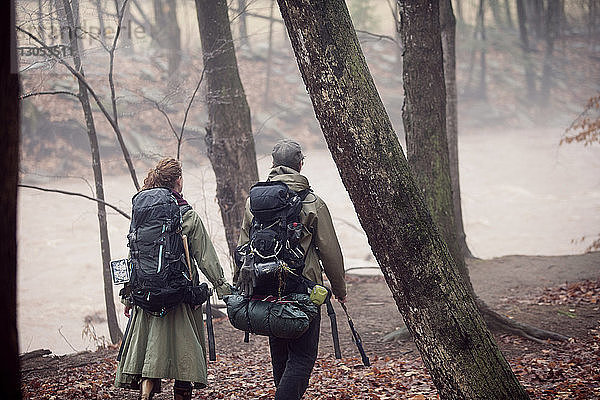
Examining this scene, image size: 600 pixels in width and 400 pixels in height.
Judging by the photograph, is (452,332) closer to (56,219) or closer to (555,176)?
(56,219)

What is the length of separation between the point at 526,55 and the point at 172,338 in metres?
35.5

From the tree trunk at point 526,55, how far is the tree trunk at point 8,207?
34376mm

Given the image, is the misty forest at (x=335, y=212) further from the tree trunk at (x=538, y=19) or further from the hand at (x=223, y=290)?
the tree trunk at (x=538, y=19)

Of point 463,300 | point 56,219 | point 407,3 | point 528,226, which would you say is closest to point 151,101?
point 407,3

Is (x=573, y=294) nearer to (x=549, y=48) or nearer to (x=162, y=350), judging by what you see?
(x=162, y=350)

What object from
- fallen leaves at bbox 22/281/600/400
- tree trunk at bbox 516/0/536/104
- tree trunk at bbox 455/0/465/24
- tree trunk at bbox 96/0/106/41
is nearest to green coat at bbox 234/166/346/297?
fallen leaves at bbox 22/281/600/400

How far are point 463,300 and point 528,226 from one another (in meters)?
19.9

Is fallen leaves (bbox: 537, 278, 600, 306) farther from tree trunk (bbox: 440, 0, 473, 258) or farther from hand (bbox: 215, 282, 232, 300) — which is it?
hand (bbox: 215, 282, 232, 300)

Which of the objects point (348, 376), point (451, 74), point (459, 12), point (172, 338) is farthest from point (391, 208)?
point (459, 12)

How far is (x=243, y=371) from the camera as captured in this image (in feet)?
20.6

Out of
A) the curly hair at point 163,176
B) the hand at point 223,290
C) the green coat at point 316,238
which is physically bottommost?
the hand at point 223,290

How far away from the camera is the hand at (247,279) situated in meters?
3.84

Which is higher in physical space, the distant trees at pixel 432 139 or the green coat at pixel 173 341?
the distant trees at pixel 432 139

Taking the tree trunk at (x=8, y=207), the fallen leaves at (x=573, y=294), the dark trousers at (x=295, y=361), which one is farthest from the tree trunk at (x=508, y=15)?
the tree trunk at (x=8, y=207)
